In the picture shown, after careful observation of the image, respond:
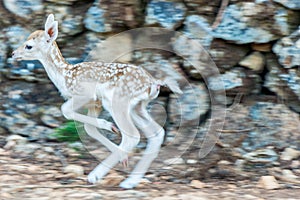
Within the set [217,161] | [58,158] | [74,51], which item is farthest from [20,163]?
[217,161]

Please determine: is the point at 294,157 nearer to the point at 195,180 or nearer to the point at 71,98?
the point at 195,180

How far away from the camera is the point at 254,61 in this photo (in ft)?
15.8

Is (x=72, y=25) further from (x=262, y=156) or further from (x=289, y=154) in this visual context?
(x=289, y=154)

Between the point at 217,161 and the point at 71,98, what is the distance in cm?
113

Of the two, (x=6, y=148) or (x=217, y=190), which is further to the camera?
(x=6, y=148)

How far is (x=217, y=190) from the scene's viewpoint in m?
4.22

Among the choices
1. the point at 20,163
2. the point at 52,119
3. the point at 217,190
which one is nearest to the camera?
the point at 217,190

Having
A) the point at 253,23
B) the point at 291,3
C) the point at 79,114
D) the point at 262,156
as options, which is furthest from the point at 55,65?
the point at 291,3

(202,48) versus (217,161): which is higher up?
(202,48)

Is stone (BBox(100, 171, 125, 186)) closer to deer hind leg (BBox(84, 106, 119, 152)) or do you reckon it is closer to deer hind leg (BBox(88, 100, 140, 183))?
deer hind leg (BBox(88, 100, 140, 183))

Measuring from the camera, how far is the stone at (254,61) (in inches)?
190

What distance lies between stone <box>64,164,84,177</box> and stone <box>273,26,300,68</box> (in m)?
1.64

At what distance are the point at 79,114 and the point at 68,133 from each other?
691 mm

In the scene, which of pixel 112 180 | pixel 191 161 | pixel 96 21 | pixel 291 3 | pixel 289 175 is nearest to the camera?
pixel 112 180
